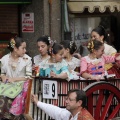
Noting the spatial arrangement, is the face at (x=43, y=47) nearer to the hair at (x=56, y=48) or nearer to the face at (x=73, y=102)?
the hair at (x=56, y=48)

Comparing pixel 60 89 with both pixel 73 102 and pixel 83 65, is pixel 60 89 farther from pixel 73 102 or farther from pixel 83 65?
pixel 73 102

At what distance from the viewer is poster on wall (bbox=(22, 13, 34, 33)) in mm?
15008

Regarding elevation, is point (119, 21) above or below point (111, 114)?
above

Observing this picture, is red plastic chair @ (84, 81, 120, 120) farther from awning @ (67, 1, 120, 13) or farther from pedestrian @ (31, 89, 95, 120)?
Result: awning @ (67, 1, 120, 13)

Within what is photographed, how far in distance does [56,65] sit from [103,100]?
0.88 metres

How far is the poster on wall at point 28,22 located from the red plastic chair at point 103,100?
5306mm

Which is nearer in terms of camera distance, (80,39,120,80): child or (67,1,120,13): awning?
(80,39,120,80): child

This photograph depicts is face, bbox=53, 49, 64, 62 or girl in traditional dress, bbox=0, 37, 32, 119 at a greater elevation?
face, bbox=53, 49, 64, 62

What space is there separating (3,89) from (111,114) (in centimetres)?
165

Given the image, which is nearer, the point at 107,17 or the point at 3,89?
the point at 3,89

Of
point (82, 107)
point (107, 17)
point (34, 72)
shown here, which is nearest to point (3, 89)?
point (34, 72)

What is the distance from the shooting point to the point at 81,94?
8453mm

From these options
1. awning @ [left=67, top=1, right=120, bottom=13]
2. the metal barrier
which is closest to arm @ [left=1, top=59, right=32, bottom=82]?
the metal barrier

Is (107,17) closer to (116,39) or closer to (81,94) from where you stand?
(116,39)
